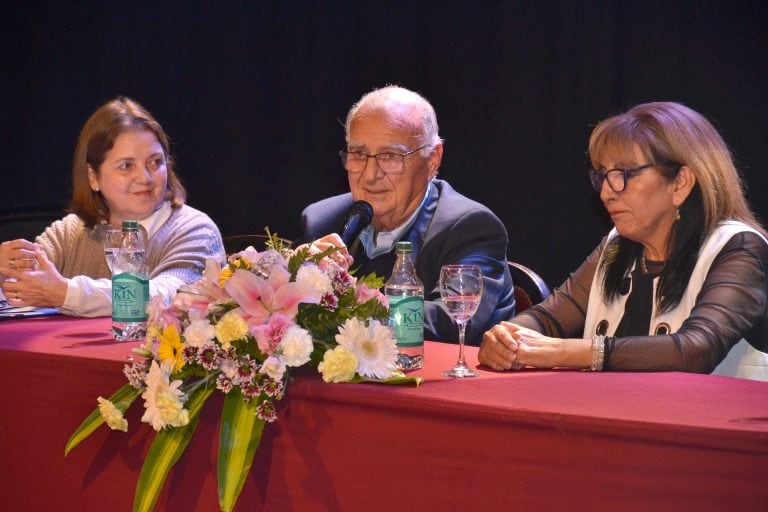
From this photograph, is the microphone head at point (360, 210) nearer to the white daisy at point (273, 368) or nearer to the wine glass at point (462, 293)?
the wine glass at point (462, 293)

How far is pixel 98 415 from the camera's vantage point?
5.97 ft

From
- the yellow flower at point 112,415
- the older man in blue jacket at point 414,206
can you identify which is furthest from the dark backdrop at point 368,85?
the yellow flower at point 112,415

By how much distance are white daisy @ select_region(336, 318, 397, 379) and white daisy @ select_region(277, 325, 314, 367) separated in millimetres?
61

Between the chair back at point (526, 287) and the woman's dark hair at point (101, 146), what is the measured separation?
1157 millimetres

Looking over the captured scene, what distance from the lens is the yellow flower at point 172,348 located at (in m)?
1.64

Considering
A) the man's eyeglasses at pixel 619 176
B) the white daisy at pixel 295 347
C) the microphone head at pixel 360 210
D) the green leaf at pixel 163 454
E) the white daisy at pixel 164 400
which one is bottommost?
the green leaf at pixel 163 454

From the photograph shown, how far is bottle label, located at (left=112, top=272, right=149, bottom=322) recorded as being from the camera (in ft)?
7.17

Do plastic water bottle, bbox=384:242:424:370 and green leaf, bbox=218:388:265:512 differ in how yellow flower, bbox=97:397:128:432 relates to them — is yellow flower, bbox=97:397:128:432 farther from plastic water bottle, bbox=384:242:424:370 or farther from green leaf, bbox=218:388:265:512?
plastic water bottle, bbox=384:242:424:370

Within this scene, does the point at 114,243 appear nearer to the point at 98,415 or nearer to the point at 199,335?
the point at 98,415

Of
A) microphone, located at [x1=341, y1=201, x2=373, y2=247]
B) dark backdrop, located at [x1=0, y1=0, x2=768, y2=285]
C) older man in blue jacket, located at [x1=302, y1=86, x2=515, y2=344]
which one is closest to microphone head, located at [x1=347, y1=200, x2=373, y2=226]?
microphone, located at [x1=341, y1=201, x2=373, y2=247]

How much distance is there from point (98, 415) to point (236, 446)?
36 cm

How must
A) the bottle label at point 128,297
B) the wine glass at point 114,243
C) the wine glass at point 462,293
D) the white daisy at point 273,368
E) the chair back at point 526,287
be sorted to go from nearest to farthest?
1. the white daisy at point 273,368
2. the wine glass at point 462,293
3. the bottle label at point 128,297
4. the wine glass at point 114,243
5. the chair back at point 526,287

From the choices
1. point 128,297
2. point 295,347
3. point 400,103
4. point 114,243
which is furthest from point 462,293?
point 400,103

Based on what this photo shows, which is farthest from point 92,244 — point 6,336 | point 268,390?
point 268,390
